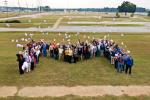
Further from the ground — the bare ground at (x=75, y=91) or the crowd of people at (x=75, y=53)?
the crowd of people at (x=75, y=53)

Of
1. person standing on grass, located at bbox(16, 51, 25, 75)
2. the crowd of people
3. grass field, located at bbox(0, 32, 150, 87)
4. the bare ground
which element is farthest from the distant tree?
the bare ground

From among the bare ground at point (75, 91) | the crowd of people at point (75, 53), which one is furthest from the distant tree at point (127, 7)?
the bare ground at point (75, 91)

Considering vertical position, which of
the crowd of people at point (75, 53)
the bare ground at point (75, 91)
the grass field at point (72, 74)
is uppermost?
the crowd of people at point (75, 53)

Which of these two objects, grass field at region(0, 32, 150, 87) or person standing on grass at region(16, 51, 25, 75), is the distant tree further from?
person standing on grass at region(16, 51, 25, 75)

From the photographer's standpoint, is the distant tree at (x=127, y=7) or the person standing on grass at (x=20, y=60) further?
the distant tree at (x=127, y=7)

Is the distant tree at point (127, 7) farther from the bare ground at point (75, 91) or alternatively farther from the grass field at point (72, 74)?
the bare ground at point (75, 91)

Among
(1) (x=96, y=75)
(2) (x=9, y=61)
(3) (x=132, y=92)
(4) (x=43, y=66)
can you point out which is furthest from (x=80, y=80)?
(2) (x=9, y=61)

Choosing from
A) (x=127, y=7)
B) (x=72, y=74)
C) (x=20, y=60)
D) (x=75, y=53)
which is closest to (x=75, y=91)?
(x=72, y=74)

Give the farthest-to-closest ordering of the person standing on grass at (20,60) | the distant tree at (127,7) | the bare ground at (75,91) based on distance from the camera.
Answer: the distant tree at (127,7) < the person standing on grass at (20,60) < the bare ground at (75,91)

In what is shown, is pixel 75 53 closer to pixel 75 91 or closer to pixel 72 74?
pixel 72 74
